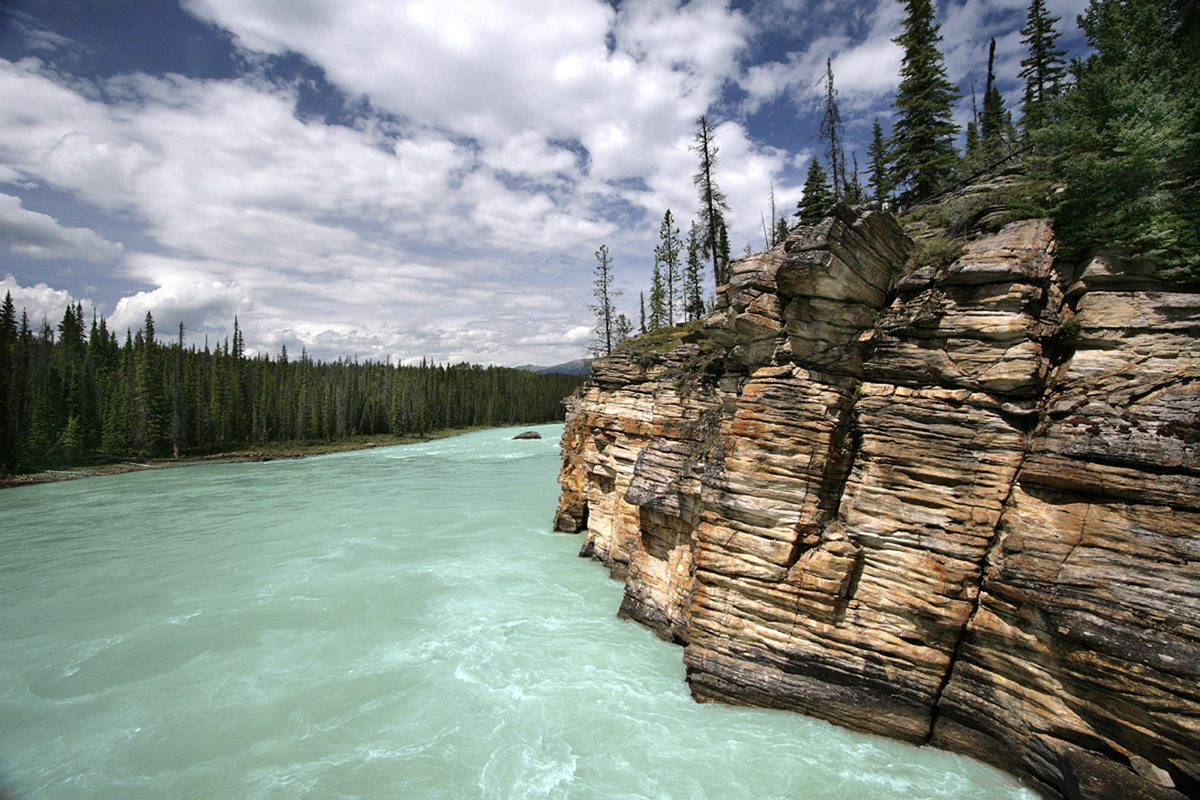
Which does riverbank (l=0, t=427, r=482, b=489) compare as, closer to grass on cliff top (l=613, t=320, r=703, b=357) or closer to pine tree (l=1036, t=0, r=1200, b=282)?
grass on cliff top (l=613, t=320, r=703, b=357)

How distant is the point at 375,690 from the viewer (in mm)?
11656

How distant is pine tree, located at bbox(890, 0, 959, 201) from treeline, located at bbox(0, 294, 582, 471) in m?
26.6

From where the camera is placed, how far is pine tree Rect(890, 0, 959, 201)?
899 inches

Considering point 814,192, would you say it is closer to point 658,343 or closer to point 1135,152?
point 658,343

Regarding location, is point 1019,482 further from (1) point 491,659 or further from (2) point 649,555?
(1) point 491,659

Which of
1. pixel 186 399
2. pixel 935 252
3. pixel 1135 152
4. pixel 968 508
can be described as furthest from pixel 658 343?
pixel 186 399

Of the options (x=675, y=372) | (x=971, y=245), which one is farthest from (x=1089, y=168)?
(x=675, y=372)

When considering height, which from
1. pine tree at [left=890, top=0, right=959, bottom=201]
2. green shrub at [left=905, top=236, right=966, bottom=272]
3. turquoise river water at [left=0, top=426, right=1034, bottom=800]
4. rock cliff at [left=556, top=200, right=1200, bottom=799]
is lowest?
turquoise river water at [left=0, top=426, right=1034, bottom=800]

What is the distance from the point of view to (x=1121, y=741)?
6.50 meters

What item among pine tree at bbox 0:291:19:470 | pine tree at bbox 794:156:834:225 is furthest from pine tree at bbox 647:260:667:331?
pine tree at bbox 0:291:19:470

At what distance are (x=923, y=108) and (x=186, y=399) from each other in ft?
305

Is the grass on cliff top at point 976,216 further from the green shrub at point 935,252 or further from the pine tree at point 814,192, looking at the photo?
the pine tree at point 814,192

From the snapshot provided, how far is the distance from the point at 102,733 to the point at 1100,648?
19.6 m

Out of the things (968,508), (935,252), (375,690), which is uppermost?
(935,252)
